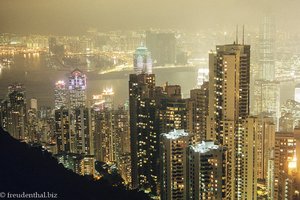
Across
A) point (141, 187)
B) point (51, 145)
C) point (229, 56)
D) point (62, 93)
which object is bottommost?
point (141, 187)

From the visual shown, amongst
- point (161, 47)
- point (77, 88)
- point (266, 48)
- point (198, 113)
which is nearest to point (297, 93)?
point (266, 48)

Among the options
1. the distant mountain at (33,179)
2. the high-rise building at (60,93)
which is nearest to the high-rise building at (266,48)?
the high-rise building at (60,93)

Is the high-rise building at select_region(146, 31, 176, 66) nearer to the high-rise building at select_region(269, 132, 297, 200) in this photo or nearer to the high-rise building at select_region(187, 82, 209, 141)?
the high-rise building at select_region(187, 82, 209, 141)

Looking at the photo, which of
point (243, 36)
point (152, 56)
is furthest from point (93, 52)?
point (243, 36)

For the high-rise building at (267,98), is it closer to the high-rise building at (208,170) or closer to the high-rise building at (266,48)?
the high-rise building at (266,48)

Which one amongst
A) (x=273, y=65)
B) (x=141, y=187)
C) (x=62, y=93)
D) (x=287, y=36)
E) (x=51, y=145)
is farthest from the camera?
(x=273, y=65)

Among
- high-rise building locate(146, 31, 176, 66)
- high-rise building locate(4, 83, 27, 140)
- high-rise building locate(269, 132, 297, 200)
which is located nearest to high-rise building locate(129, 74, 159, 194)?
high-rise building locate(269, 132, 297, 200)

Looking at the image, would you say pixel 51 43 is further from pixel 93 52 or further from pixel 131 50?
pixel 131 50
